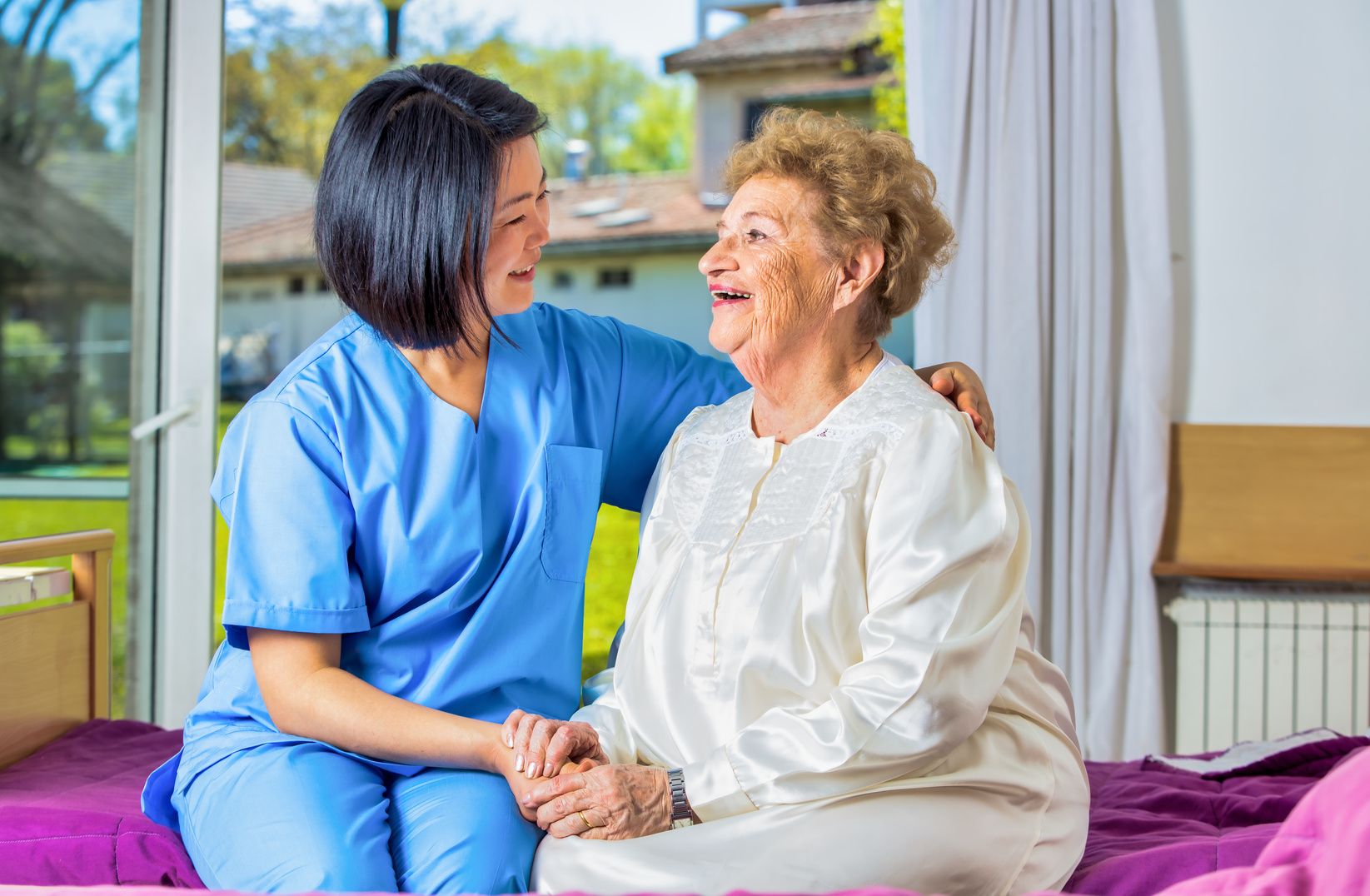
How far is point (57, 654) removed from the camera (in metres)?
1.88

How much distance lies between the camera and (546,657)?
4.85ft

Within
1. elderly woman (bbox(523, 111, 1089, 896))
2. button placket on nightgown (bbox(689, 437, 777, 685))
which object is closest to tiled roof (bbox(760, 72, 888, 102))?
elderly woman (bbox(523, 111, 1089, 896))

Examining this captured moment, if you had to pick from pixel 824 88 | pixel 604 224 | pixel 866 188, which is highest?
pixel 824 88

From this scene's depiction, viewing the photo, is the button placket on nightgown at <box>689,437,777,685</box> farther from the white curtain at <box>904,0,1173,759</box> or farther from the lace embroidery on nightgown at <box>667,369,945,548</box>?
the white curtain at <box>904,0,1173,759</box>

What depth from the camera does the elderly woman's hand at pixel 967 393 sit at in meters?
1.48

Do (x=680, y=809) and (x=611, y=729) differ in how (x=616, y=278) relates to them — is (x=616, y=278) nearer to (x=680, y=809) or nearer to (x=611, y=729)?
(x=611, y=729)

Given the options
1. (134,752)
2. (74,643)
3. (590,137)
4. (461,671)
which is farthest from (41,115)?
(461,671)

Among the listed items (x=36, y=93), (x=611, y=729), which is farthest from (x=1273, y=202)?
(x=36, y=93)

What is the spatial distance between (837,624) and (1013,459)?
4.71ft

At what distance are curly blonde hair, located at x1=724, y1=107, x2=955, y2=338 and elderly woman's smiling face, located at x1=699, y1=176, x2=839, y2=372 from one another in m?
0.03

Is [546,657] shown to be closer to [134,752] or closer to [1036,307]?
[134,752]

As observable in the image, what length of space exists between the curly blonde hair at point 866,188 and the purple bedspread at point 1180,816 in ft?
2.59

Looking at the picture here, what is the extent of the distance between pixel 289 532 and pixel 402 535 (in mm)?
140

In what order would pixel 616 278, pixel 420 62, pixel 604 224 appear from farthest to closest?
pixel 604 224 < pixel 616 278 < pixel 420 62
